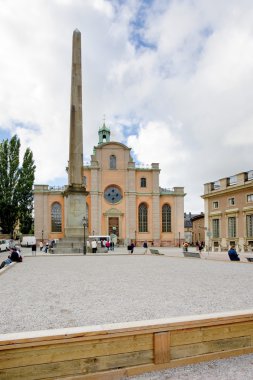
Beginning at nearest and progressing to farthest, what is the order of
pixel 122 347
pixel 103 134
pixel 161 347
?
pixel 122 347
pixel 161 347
pixel 103 134

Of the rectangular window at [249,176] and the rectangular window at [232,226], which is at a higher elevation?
the rectangular window at [249,176]

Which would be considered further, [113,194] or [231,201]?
[113,194]

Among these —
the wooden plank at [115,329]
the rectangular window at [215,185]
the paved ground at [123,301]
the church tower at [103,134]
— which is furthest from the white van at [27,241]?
the wooden plank at [115,329]

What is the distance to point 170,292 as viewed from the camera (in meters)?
8.38

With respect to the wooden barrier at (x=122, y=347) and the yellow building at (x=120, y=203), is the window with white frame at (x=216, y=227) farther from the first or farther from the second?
the wooden barrier at (x=122, y=347)

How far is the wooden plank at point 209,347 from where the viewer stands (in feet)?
12.6

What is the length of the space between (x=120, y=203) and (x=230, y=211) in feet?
73.8

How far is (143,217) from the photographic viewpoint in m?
55.2

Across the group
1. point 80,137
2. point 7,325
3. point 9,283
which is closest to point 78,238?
point 80,137

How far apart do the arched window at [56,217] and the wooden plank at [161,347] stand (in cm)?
5024

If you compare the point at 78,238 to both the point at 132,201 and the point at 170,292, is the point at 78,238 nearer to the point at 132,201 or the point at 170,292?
the point at 170,292

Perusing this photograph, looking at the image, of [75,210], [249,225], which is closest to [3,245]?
[75,210]

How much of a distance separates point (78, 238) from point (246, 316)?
78.4 ft

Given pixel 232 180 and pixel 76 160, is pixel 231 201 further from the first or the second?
pixel 76 160
